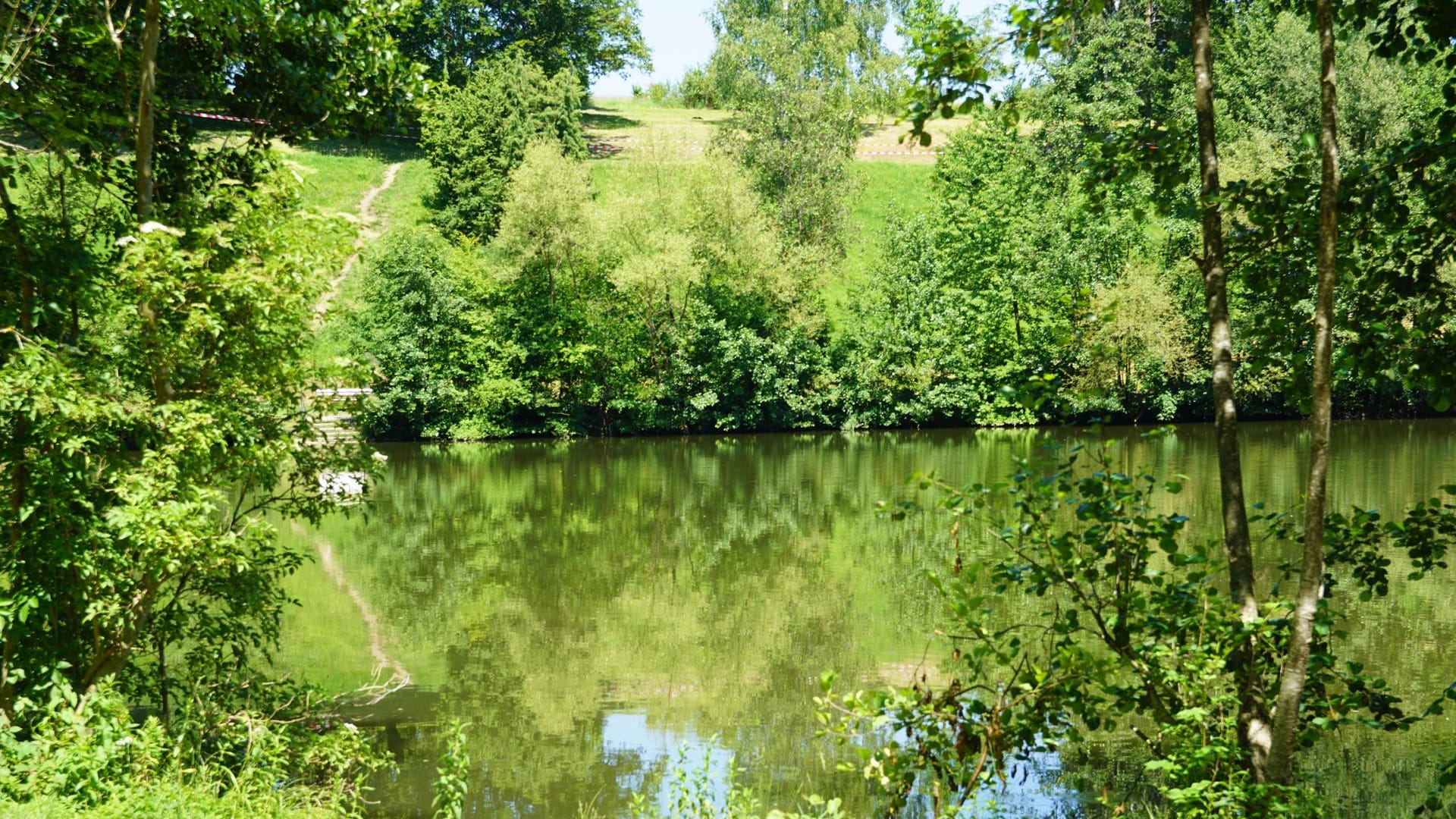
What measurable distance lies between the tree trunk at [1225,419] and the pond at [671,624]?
2.16 feet

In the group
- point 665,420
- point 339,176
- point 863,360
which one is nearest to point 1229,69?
point 863,360

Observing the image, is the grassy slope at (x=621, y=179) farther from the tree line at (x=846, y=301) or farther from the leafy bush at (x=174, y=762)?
the leafy bush at (x=174, y=762)

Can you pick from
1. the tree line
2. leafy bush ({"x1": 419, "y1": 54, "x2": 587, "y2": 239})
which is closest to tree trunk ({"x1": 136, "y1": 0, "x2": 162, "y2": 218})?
the tree line

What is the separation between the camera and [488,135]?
5106cm

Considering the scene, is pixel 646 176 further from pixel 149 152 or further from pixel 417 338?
pixel 149 152

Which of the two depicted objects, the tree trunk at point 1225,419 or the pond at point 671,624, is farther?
the pond at point 671,624

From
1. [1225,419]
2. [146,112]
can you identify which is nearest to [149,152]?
[146,112]

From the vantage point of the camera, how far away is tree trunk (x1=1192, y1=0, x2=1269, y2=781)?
19.2 ft

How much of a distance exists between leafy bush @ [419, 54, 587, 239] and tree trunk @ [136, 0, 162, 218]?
39955mm

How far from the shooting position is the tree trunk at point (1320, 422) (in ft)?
16.6

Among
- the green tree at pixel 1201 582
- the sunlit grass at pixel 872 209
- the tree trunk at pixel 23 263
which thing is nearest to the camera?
the green tree at pixel 1201 582

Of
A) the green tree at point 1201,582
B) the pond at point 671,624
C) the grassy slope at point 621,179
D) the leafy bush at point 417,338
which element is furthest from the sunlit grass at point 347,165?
the green tree at point 1201,582

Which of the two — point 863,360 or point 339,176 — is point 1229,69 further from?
point 339,176

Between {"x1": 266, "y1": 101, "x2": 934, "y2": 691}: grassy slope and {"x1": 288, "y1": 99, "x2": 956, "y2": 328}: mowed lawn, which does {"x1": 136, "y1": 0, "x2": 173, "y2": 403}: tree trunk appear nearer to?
{"x1": 266, "y1": 101, "x2": 934, "y2": 691}: grassy slope
